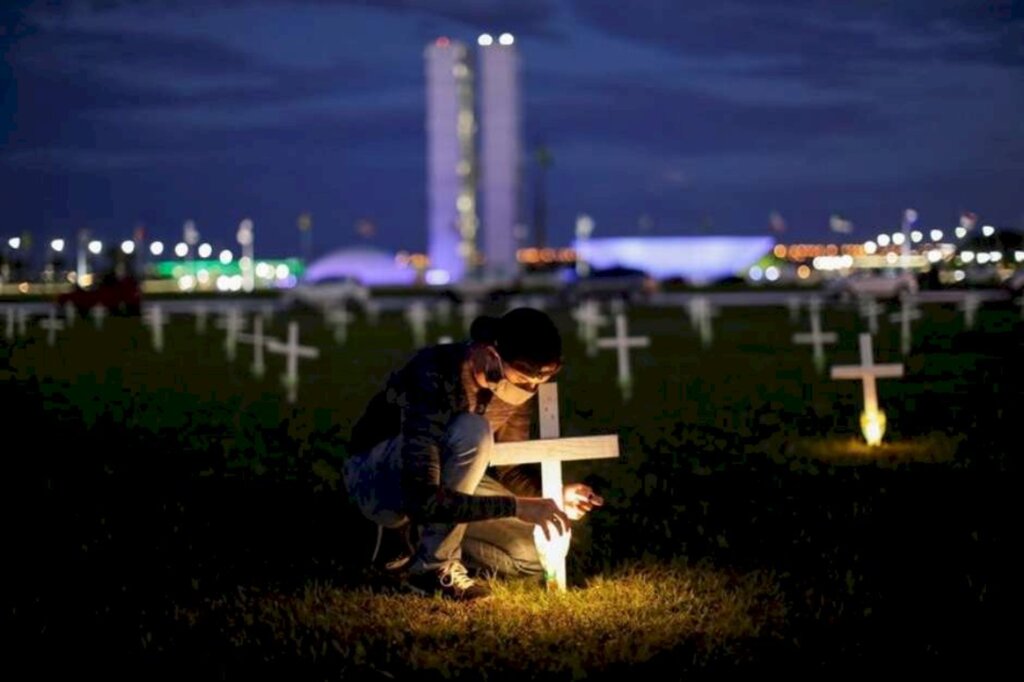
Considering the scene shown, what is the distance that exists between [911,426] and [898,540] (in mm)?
6342

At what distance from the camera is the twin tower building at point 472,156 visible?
100m

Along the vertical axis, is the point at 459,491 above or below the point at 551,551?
above

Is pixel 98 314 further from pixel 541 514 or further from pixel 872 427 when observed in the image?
pixel 541 514

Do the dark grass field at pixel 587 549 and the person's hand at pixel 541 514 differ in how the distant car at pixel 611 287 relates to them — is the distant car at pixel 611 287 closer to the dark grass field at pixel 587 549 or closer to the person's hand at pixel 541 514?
the dark grass field at pixel 587 549

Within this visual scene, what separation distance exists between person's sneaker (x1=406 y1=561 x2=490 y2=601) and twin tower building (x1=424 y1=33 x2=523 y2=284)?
91.6 metres

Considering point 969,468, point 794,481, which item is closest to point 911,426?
point 969,468

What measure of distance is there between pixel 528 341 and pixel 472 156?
96.4 metres

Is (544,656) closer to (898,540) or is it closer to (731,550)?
(731,550)

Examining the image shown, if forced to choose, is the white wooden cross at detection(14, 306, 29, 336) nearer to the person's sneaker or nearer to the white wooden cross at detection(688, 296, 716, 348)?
the white wooden cross at detection(688, 296, 716, 348)

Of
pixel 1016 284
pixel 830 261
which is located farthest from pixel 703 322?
pixel 830 261

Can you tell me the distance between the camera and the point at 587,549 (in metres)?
8.40

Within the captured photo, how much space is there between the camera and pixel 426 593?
23.1 ft

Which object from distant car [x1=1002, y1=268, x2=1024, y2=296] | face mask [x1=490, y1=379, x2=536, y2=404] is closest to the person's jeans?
face mask [x1=490, y1=379, x2=536, y2=404]

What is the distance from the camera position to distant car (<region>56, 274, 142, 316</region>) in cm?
5394
